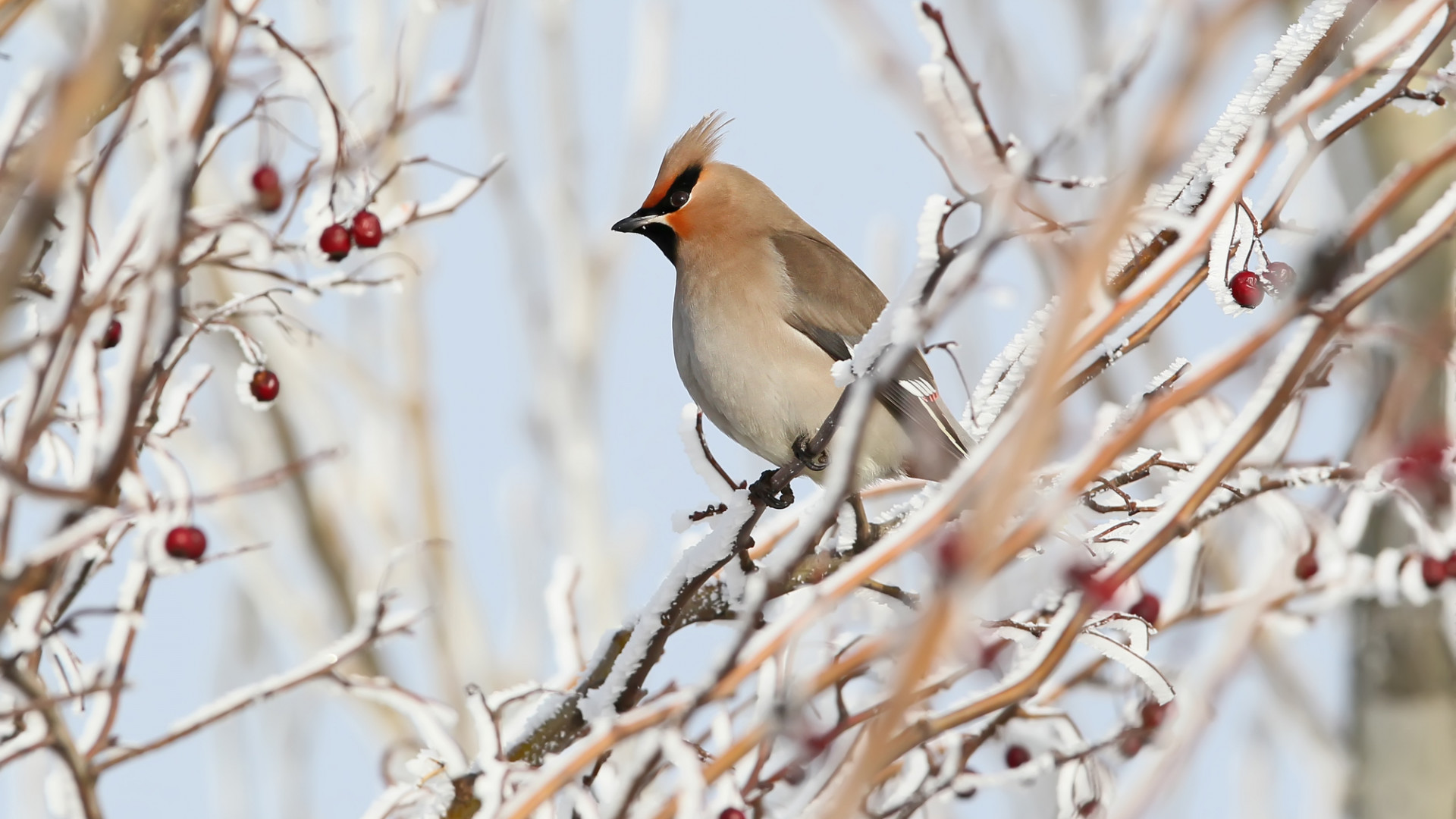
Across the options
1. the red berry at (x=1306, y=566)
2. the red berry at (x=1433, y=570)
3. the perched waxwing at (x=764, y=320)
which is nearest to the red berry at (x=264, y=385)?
the perched waxwing at (x=764, y=320)

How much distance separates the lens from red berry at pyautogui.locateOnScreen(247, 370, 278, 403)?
236cm

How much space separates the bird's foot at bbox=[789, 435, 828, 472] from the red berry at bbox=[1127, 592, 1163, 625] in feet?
1.74

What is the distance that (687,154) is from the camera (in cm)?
386

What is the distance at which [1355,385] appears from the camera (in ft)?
14.6

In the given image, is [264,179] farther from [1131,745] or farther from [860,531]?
[1131,745]

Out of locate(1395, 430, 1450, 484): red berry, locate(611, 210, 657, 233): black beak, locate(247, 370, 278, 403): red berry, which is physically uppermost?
locate(611, 210, 657, 233): black beak

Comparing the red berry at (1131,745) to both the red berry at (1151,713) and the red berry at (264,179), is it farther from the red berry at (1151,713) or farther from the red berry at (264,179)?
the red berry at (264,179)

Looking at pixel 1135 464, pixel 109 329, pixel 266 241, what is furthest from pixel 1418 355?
pixel 109 329

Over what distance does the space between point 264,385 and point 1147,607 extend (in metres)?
1.36

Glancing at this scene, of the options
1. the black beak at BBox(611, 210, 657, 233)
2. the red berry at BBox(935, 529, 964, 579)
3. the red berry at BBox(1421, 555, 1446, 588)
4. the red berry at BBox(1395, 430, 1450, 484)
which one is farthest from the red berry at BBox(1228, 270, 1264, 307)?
the black beak at BBox(611, 210, 657, 233)

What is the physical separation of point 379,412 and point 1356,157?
10.3 ft

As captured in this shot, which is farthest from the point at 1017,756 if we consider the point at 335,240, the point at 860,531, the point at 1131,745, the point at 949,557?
the point at 949,557

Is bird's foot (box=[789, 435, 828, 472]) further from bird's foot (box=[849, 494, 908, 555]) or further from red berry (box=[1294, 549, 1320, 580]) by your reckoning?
red berry (box=[1294, 549, 1320, 580])

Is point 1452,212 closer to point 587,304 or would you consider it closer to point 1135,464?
point 1135,464
